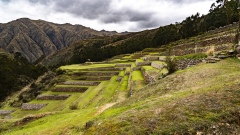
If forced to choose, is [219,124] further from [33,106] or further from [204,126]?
[33,106]

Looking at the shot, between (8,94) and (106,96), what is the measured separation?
44633 mm

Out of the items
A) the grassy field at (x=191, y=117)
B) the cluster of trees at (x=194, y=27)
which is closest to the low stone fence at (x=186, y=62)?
the grassy field at (x=191, y=117)

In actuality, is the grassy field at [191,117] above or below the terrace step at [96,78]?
above

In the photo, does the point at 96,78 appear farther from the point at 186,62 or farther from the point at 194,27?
the point at 194,27

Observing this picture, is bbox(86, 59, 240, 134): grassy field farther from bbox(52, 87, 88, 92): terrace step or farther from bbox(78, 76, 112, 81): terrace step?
bbox(78, 76, 112, 81): terrace step

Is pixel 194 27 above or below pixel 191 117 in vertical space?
above

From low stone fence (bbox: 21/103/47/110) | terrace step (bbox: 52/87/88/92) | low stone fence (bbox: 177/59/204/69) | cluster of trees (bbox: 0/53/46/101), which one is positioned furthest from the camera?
cluster of trees (bbox: 0/53/46/101)

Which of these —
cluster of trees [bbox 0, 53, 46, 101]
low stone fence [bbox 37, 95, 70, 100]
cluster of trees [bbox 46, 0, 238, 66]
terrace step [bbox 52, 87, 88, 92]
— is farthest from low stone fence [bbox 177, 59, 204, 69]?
cluster of trees [bbox 0, 53, 46, 101]

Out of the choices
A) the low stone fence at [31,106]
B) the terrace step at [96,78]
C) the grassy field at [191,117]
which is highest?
the grassy field at [191,117]

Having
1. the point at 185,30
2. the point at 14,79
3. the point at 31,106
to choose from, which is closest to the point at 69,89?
the point at 31,106

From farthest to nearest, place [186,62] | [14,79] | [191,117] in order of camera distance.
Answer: [14,79] < [186,62] < [191,117]

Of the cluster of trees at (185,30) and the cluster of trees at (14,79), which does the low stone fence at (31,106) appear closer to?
the cluster of trees at (14,79)

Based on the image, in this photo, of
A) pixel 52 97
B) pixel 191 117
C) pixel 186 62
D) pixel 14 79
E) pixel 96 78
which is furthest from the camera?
pixel 14 79

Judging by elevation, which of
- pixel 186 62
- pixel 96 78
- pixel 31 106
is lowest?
pixel 31 106
